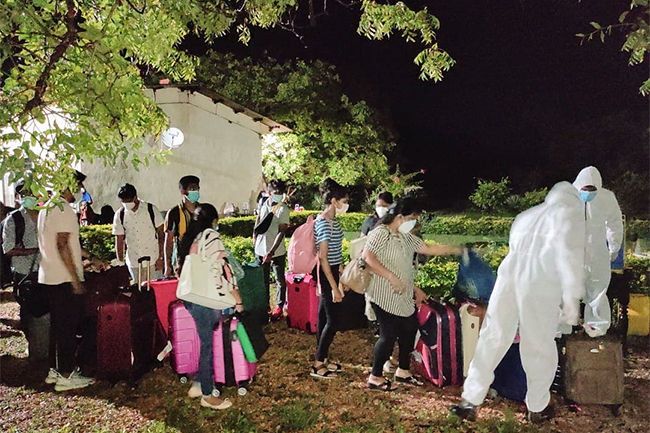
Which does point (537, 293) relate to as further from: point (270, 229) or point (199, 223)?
point (270, 229)

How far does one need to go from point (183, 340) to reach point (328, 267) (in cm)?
154

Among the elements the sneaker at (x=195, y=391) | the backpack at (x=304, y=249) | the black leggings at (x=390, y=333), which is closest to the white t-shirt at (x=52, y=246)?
the sneaker at (x=195, y=391)

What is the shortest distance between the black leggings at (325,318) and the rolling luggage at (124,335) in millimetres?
1656

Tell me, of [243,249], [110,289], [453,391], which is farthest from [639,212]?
[110,289]

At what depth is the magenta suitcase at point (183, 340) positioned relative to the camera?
471 centimetres

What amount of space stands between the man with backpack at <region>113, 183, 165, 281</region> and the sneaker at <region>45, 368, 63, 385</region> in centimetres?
150

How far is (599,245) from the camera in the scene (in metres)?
4.92

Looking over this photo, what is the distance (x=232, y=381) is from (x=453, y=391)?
6.56 ft

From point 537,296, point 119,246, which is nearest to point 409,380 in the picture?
→ point 537,296

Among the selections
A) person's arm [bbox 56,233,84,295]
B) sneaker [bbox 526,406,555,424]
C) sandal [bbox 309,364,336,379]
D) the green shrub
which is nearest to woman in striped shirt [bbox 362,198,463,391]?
sandal [bbox 309,364,336,379]

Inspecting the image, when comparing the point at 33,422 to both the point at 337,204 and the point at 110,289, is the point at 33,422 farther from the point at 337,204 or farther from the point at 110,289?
the point at 337,204

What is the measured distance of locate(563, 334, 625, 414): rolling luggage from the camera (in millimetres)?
4082

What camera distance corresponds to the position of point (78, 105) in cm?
368

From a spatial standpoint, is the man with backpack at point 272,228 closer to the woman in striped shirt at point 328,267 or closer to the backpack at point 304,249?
the backpack at point 304,249
